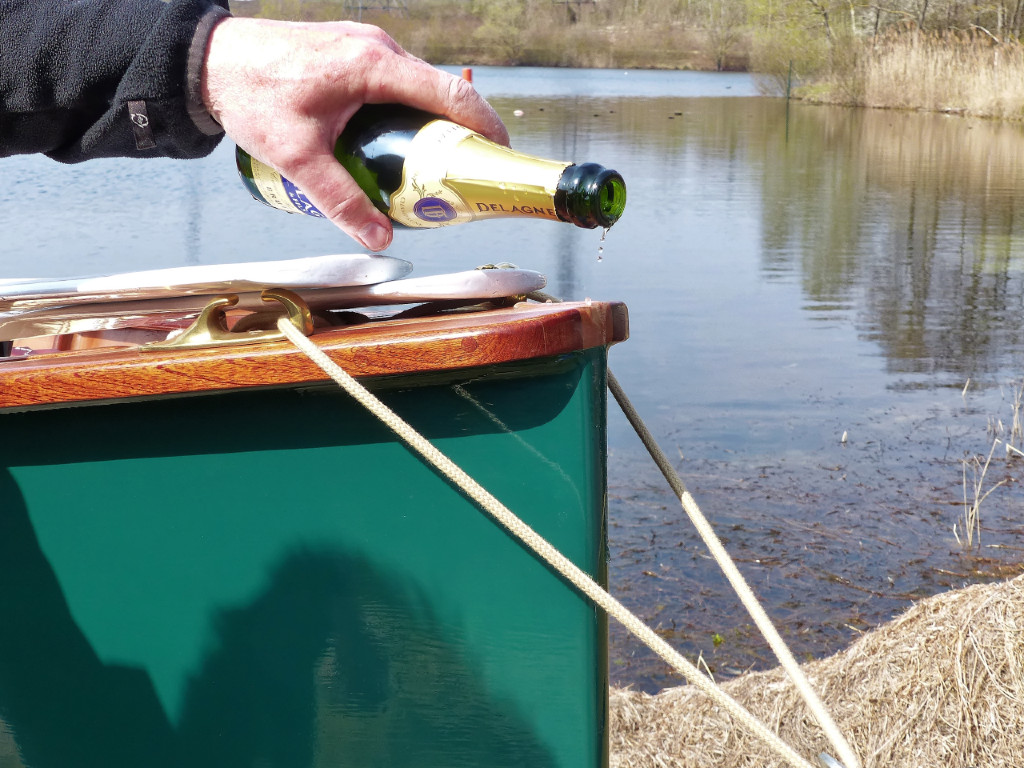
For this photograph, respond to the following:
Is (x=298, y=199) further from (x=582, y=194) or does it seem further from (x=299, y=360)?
(x=582, y=194)

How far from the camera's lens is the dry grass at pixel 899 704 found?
96.1 inches

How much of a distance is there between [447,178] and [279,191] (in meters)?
0.28

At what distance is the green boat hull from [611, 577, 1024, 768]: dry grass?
1.10 metres

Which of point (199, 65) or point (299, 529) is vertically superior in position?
point (199, 65)

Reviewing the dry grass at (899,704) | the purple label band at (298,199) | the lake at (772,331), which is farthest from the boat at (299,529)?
the lake at (772,331)

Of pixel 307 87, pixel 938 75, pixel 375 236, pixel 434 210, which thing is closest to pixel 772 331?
pixel 434 210

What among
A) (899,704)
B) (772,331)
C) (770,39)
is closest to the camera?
(899,704)

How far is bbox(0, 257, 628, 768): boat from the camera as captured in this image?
1.49m

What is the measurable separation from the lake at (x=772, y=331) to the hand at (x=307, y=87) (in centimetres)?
245

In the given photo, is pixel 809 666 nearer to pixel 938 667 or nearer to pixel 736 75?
pixel 938 667

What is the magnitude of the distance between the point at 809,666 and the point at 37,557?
6.97 ft

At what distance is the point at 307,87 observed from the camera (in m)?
1.32

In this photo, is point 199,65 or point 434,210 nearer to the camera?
point 199,65

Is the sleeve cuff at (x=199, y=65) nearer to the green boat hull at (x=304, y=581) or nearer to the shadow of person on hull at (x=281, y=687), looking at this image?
the green boat hull at (x=304, y=581)
